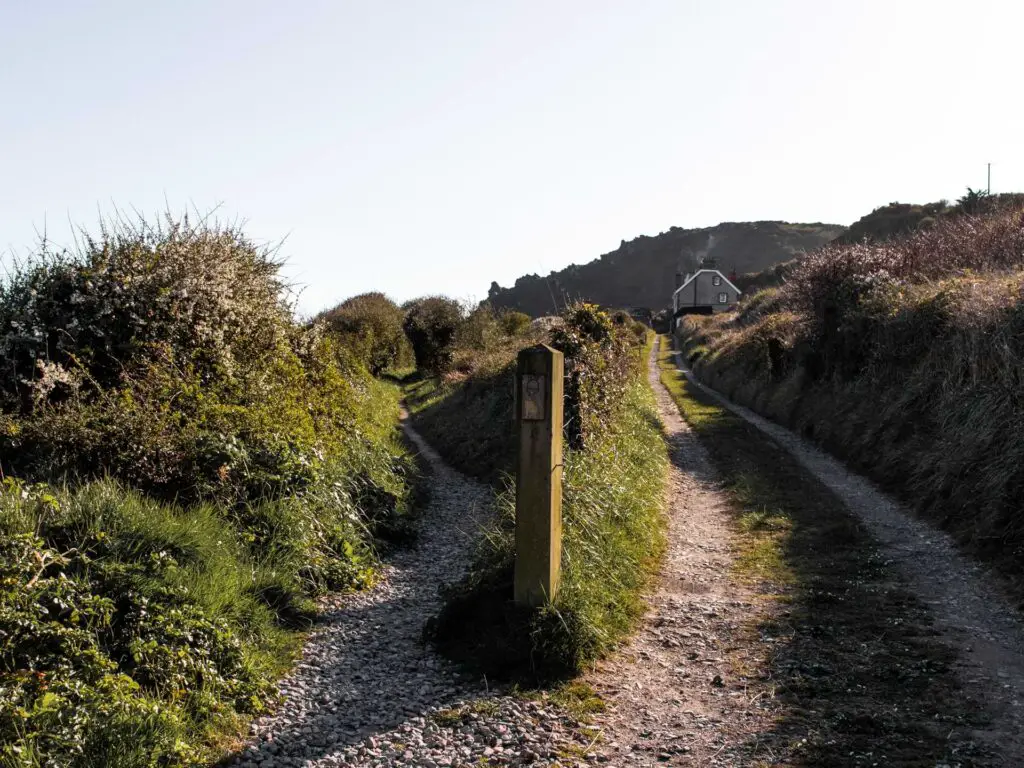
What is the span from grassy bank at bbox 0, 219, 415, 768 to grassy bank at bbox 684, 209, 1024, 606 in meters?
6.97

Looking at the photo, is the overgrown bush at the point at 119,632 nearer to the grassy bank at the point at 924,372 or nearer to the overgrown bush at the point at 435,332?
the grassy bank at the point at 924,372

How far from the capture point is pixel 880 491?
12.3 meters

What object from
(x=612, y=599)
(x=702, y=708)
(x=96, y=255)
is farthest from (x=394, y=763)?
(x=96, y=255)

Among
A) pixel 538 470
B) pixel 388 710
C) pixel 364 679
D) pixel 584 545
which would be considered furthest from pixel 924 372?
pixel 388 710

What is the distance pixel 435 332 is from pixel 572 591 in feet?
95.2

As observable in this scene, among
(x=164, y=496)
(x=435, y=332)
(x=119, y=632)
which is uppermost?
(x=435, y=332)

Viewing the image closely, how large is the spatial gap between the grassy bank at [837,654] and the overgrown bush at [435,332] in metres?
24.3

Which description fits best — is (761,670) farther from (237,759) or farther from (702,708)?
(237,759)

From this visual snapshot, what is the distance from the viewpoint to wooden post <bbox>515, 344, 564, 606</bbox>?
252 inches

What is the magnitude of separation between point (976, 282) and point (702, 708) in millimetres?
12034

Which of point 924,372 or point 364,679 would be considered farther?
point 924,372

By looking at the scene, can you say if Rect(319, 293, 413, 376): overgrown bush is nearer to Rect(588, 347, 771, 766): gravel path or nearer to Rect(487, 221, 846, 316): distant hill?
Rect(588, 347, 771, 766): gravel path

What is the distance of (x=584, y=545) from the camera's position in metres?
7.79

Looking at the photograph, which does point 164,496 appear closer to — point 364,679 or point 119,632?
point 119,632
